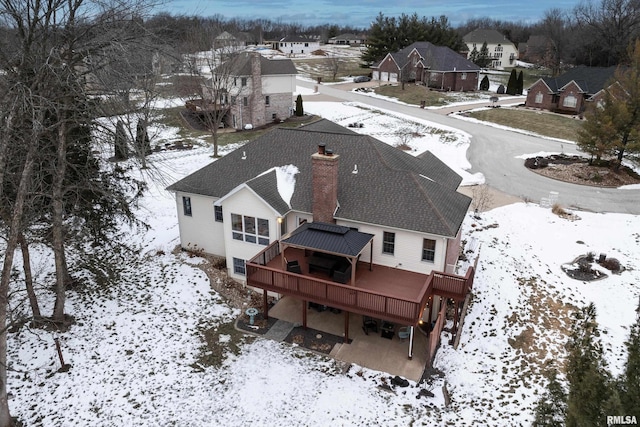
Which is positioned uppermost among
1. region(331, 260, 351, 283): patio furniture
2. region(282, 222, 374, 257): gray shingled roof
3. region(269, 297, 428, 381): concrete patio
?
region(282, 222, 374, 257): gray shingled roof

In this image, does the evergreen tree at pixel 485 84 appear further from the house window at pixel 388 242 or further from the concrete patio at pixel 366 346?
the concrete patio at pixel 366 346

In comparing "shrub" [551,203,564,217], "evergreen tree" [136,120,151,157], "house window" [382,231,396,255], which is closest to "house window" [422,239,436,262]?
"house window" [382,231,396,255]

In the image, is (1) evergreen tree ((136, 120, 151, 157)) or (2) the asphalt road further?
(2) the asphalt road

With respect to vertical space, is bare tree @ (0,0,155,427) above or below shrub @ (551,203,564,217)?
above

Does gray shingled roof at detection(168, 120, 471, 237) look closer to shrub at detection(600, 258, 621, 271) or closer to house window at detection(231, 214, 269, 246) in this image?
house window at detection(231, 214, 269, 246)

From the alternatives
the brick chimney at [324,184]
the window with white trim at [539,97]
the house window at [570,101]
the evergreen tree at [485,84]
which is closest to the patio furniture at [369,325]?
the brick chimney at [324,184]

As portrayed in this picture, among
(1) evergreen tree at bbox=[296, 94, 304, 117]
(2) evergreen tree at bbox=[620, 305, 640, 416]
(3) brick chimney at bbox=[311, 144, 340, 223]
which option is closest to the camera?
(2) evergreen tree at bbox=[620, 305, 640, 416]

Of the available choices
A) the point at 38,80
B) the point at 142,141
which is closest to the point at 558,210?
the point at 142,141

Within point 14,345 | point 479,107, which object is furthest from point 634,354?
point 479,107
